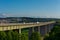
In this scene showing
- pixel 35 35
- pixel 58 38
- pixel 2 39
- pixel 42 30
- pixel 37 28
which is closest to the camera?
pixel 58 38

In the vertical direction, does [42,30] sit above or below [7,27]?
below

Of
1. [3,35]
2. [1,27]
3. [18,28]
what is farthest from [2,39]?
[18,28]

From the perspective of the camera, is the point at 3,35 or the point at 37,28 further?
the point at 37,28

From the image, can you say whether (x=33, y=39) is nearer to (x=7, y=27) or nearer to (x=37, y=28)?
(x=7, y=27)

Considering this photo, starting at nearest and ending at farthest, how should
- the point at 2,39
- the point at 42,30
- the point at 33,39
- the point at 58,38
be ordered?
the point at 58,38
the point at 2,39
the point at 33,39
the point at 42,30

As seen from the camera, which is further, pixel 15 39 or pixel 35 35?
pixel 35 35

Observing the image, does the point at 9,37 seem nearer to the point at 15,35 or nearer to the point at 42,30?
the point at 15,35

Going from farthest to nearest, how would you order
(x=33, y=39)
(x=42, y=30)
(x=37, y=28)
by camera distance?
1. (x=42, y=30)
2. (x=37, y=28)
3. (x=33, y=39)

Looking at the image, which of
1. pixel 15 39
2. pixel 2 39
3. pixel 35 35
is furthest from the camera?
pixel 35 35

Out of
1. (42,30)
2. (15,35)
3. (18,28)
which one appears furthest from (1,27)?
(42,30)
